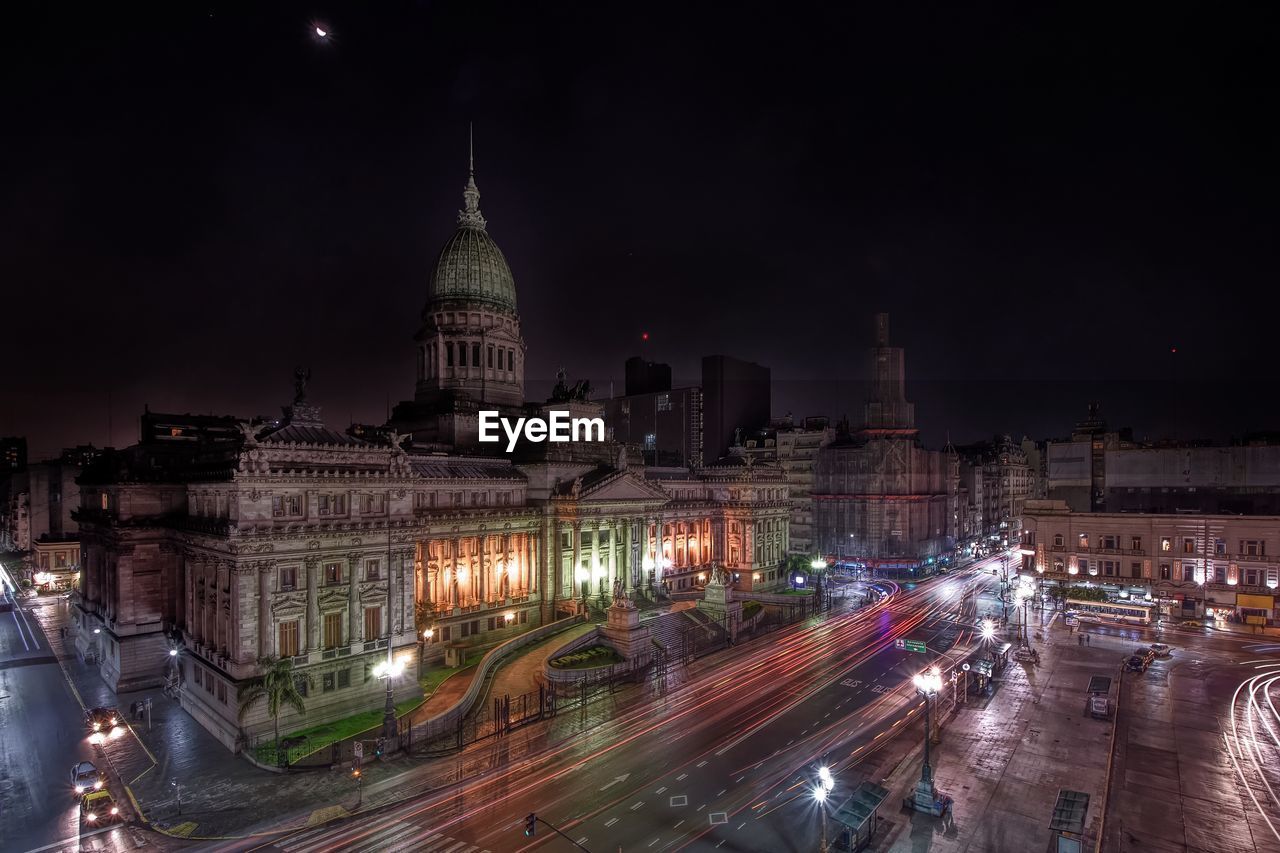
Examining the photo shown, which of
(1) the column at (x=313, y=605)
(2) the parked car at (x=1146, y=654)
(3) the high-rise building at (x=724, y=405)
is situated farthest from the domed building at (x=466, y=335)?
(2) the parked car at (x=1146, y=654)

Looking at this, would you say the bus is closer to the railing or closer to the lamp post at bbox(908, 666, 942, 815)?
the lamp post at bbox(908, 666, 942, 815)

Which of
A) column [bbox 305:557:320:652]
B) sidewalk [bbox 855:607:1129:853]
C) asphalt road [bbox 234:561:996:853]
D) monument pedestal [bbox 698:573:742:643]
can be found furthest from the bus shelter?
monument pedestal [bbox 698:573:742:643]

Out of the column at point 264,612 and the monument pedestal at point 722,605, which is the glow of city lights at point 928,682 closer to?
the monument pedestal at point 722,605

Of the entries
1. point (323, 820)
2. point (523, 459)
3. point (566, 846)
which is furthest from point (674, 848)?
point (523, 459)

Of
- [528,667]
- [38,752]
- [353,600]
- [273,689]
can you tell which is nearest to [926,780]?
[528,667]

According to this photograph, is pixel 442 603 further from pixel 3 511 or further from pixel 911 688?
pixel 3 511

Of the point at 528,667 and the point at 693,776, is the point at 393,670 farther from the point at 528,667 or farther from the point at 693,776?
the point at 693,776
